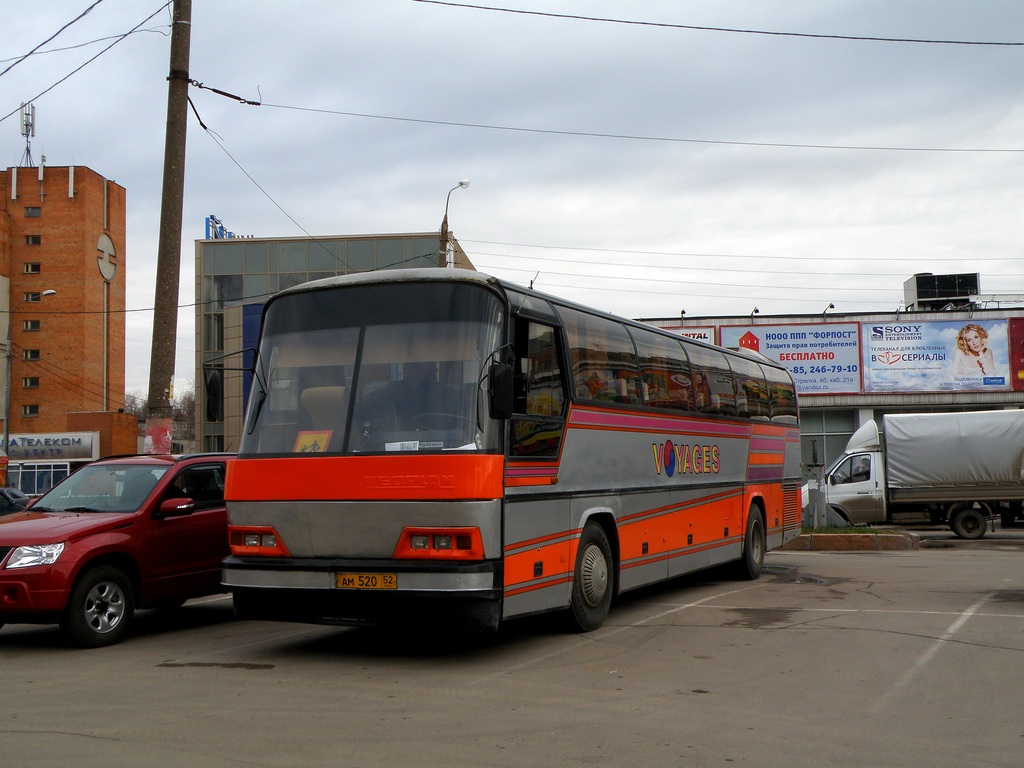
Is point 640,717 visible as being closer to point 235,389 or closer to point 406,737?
point 406,737

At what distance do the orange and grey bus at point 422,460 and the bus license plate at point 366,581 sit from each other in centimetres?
2

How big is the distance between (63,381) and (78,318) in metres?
5.03

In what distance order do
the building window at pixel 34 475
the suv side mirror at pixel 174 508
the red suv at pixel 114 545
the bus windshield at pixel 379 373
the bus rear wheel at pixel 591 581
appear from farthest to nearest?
the building window at pixel 34 475
the suv side mirror at pixel 174 508
the bus rear wheel at pixel 591 581
the red suv at pixel 114 545
the bus windshield at pixel 379 373

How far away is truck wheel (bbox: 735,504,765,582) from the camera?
15.2m

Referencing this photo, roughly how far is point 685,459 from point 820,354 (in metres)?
29.0

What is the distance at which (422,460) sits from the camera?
8094 mm

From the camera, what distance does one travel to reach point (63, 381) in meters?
81.7

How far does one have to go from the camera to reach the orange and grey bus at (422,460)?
8070mm

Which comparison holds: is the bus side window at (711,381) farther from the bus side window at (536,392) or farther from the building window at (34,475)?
the building window at (34,475)

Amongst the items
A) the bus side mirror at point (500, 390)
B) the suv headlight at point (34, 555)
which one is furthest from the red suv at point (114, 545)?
the bus side mirror at point (500, 390)

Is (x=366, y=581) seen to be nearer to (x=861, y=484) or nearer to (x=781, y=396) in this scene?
(x=781, y=396)

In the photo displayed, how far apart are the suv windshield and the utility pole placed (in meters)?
3.25

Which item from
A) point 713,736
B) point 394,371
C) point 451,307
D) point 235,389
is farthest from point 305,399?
point 235,389

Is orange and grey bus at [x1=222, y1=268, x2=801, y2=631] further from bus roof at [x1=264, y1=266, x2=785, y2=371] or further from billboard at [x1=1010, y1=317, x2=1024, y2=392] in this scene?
billboard at [x1=1010, y1=317, x2=1024, y2=392]
